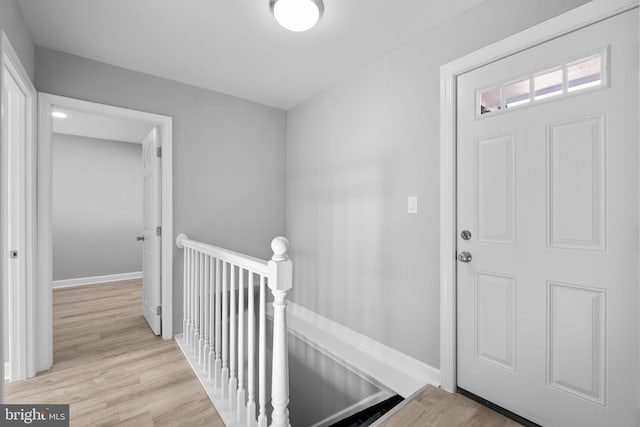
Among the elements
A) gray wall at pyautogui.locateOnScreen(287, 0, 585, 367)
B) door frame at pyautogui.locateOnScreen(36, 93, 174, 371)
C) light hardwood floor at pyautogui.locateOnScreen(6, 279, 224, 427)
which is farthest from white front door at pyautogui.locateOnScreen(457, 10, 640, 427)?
door frame at pyautogui.locateOnScreen(36, 93, 174, 371)

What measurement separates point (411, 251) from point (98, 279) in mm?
5059

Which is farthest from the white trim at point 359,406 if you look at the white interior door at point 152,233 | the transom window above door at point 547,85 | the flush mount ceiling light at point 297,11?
the flush mount ceiling light at point 297,11

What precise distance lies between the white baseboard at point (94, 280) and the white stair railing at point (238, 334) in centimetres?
313

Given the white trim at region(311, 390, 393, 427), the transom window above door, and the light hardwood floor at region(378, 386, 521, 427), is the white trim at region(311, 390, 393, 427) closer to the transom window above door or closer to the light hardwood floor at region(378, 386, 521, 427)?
the light hardwood floor at region(378, 386, 521, 427)

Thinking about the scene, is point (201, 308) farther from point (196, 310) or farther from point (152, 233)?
point (152, 233)

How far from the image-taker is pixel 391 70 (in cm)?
216

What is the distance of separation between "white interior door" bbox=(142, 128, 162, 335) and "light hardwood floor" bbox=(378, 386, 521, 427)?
215 cm

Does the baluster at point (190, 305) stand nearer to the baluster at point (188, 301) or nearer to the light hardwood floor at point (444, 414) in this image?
the baluster at point (188, 301)

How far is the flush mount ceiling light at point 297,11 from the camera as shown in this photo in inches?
60.4

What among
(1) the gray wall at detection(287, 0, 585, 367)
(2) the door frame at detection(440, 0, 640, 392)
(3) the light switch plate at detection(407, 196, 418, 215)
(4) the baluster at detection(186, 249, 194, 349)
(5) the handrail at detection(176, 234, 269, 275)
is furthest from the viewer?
(4) the baluster at detection(186, 249, 194, 349)

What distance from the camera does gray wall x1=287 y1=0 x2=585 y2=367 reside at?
187 centimetres

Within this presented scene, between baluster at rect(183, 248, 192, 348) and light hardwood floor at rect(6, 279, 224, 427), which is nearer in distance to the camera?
light hardwood floor at rect(6, 279, 224, 427)

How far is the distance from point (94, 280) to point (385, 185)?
497cm

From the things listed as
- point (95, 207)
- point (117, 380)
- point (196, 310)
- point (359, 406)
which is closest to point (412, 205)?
point (359, 406)
